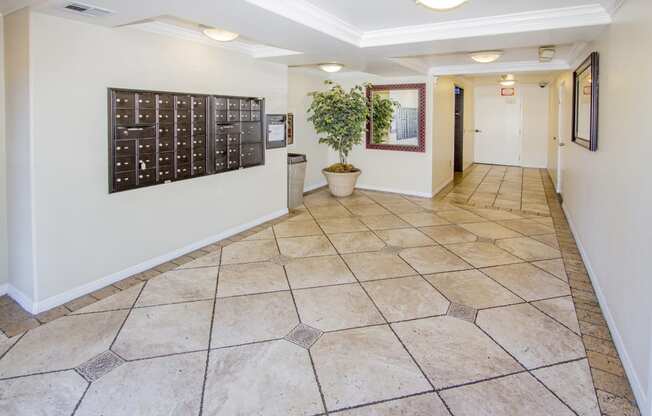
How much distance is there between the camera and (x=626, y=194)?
259cm

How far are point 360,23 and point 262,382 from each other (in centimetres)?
308

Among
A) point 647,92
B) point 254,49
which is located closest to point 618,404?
point 647,92

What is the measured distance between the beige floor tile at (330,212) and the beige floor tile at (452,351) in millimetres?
3150

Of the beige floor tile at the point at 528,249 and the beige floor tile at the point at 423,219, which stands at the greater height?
the beige floor tile at the point at 423,219

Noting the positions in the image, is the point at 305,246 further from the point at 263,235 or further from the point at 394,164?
the point at 394,164

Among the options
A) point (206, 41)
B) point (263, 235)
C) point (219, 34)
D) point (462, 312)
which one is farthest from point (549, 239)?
point (206, 41)

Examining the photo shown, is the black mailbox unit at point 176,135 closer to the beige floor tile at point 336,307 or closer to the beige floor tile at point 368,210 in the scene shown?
the beige floor tile at point 336,307

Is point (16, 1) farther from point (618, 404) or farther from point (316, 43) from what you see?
point (618, 404)

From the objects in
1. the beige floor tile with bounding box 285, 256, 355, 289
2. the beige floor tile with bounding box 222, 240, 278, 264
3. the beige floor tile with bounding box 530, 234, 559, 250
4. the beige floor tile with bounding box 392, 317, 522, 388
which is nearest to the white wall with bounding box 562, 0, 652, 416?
the beige floor tile with bounding box 392, 317, 522, 388

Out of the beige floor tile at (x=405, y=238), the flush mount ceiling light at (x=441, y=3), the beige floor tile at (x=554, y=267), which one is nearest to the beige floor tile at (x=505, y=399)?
the beige floor tile at (x=554, y=267)

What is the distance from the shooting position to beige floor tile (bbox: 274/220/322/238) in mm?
5074

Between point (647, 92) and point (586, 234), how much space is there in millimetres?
2209

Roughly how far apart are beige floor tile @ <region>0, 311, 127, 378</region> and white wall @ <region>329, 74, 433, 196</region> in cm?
543

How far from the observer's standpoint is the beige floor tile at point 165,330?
260 cm
